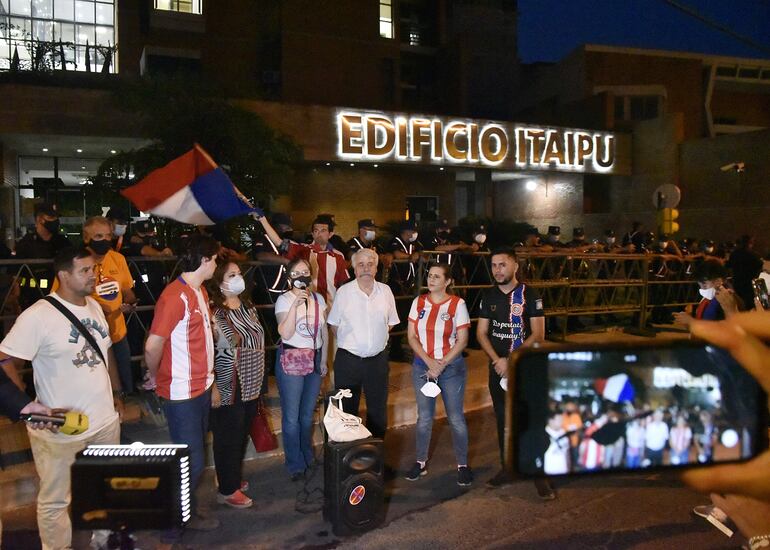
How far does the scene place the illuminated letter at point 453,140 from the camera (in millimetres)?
21750

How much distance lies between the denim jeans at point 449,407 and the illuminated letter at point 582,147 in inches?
819

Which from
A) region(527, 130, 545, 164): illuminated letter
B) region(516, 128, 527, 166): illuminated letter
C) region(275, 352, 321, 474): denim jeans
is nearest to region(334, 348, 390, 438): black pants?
region(275, 352, 321, 474): denim jeans

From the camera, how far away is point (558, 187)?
2802 cm


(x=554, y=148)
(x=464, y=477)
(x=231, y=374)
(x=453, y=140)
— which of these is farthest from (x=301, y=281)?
(x=554, y=148)

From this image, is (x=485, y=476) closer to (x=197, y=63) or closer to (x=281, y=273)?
(x=281, y=273)

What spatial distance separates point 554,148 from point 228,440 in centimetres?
2130

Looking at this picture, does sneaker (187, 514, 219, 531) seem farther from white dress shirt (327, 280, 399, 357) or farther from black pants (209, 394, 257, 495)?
white dress shirt (327, 280, 399, 357)

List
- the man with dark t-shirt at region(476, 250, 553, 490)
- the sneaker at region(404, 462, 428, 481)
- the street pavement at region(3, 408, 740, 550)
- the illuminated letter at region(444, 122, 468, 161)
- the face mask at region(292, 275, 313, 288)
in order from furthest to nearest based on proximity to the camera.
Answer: the illuminated letter at region(444, 122, 468, 161)
the sneaker at region(404, 462, 428, 481)
the man with dark t-shirt at region(476, 250, 553, 490)
the face mask at region(292, 275, 313, 288)
the street pavement at region(3, 408, 740, 550)

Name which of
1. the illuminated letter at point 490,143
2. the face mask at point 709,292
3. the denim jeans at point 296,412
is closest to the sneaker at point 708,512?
the face mask at point 709,292

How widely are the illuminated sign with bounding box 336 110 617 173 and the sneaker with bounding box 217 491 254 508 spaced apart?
52.3 ft

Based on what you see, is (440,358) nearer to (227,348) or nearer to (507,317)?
(507,317)

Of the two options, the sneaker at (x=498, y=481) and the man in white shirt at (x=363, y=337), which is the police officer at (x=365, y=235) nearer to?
the man in white shirt at (x=363, y=337)

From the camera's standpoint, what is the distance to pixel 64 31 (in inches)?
888

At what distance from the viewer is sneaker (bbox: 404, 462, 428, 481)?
19.2 feet
